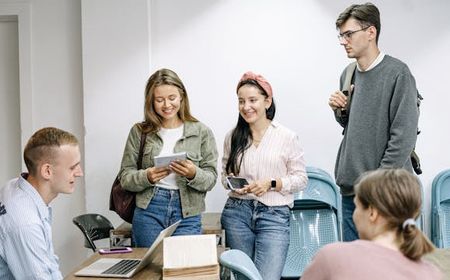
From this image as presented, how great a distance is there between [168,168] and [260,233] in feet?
2.05

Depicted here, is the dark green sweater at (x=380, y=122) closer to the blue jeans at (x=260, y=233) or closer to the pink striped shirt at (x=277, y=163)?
the pink striped shirt at (x=277, y=163)

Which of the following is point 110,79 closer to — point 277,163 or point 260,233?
point 277,163

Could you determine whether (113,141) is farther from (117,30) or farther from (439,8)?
(439,8)

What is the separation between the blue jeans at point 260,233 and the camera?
10.4ft

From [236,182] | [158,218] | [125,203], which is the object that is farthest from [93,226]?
[236,182]

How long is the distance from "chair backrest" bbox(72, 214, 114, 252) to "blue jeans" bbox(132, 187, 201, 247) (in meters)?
0.66

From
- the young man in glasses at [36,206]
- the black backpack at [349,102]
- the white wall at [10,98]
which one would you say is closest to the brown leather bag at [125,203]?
the young man in glasses at [36,206]

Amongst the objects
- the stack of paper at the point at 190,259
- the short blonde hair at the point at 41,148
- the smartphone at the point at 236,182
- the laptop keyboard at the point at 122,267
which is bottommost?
the laptop keyboard at the point at 122,267

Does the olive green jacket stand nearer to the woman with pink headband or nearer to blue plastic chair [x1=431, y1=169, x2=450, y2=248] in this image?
the woman with pink headband

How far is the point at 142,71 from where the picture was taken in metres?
4.48

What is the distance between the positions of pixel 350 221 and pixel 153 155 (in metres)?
1.17

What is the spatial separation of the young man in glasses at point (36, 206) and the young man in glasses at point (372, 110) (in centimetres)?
145

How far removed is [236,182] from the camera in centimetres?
325

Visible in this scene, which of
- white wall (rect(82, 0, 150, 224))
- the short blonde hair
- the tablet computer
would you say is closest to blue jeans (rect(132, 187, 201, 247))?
the tablet computer
